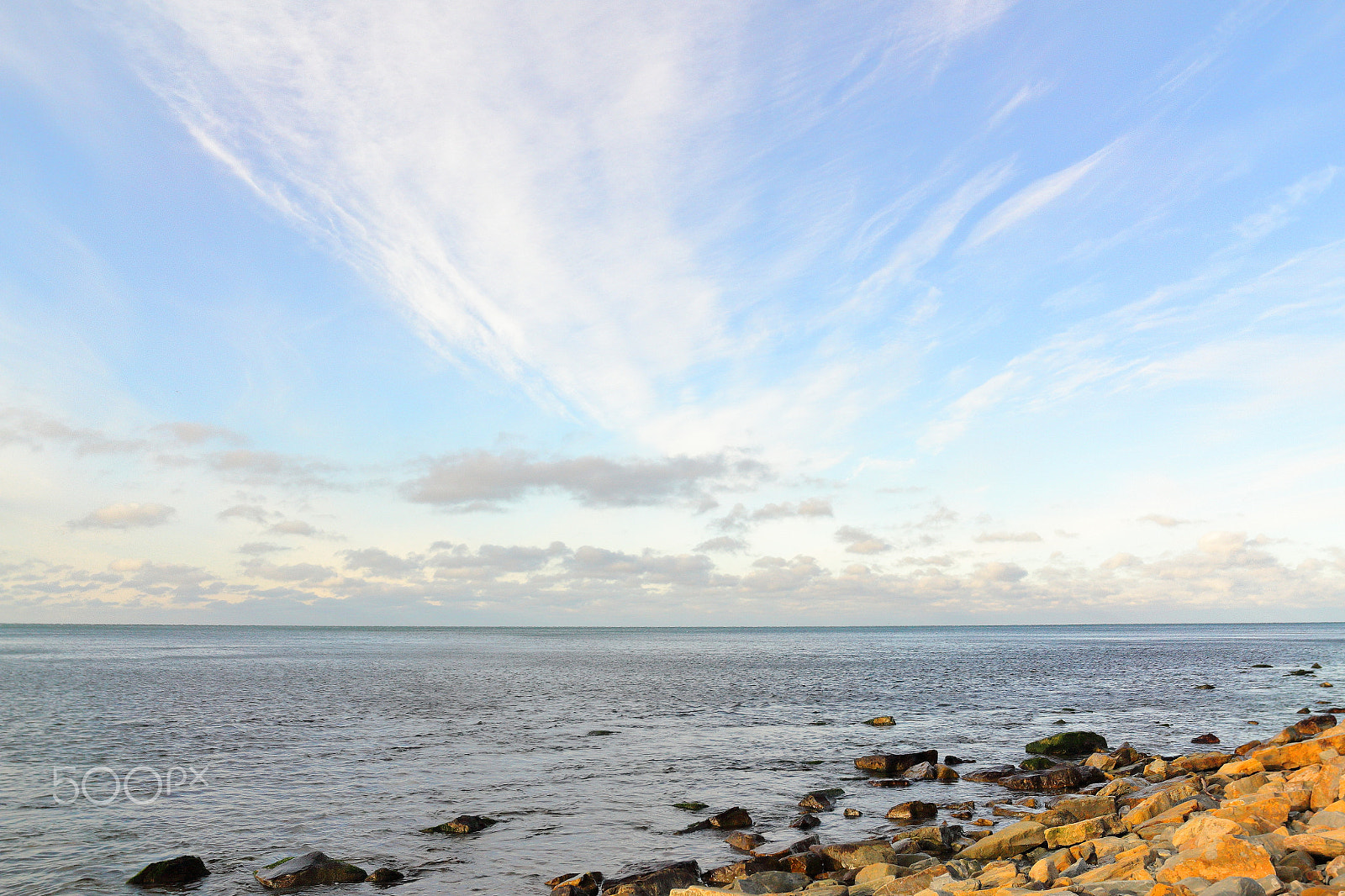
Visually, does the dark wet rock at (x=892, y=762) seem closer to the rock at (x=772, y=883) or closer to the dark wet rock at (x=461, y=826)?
the rock at (x=772, y=883)

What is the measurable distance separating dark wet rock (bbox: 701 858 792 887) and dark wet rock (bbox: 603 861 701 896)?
29 centimetres

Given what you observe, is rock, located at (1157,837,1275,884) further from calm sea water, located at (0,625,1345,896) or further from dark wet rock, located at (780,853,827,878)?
calm sea water, located at (0,625,1345,896)

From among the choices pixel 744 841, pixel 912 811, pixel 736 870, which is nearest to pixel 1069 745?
pixel 912 811

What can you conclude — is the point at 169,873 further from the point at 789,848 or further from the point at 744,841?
the point at 789,848

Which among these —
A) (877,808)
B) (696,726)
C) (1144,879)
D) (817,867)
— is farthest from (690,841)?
(696,726)

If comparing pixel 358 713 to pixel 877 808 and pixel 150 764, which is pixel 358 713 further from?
pixel 877 808

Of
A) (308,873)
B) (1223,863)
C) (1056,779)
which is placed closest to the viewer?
(1223,863)

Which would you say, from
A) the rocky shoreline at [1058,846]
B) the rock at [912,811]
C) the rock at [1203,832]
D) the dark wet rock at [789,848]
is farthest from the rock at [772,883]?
the rock at [1203,832]

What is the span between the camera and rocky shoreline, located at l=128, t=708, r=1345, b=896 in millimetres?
11125

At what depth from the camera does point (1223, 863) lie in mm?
10703

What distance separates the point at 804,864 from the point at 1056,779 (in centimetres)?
1279

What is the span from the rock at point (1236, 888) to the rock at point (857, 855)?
7.94m

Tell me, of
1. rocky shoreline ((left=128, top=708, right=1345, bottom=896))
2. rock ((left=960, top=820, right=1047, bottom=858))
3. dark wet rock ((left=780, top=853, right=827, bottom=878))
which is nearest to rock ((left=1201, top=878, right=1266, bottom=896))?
rocky shoreline ((left=128, top=708, right=1345, bottom=896))

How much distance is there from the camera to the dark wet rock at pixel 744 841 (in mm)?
18812
